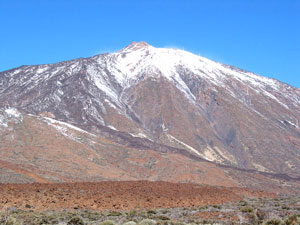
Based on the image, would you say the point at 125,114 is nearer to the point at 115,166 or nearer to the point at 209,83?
the point at 209,83

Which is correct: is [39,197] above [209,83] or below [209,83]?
below

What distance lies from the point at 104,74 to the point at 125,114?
30074mm

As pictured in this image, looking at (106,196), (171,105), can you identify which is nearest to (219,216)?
(106,196)

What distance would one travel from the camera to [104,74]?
5920 inches

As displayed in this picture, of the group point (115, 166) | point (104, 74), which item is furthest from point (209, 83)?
point (115, 166)

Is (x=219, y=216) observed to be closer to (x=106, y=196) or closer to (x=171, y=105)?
(x=106, y=196)

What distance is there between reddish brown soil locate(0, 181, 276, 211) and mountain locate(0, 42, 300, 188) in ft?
184

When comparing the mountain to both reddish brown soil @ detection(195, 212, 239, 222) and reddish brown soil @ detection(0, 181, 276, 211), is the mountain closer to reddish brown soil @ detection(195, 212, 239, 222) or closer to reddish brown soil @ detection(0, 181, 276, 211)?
reddish brown soil @ detection(0, 181, 276, 211)

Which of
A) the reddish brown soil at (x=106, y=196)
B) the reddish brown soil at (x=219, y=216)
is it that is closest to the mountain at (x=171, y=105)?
the reddish brown soil at (x=106, y=196)

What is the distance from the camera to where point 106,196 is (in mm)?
29984

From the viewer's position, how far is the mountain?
4377 inches

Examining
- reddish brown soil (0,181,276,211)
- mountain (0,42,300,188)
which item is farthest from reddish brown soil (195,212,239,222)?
mountain (0,42,300,188)

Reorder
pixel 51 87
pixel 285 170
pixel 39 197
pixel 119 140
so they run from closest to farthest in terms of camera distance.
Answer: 1. pixel 39 197
2. pixel 119 140
3. pixel 285 170
4. pixel 51 87

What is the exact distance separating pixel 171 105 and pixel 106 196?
340 feet
